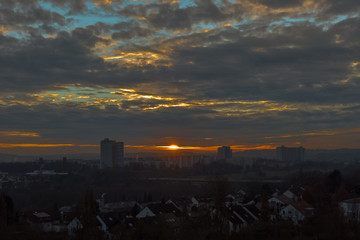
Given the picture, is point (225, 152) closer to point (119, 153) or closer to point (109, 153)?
point (119, 153)

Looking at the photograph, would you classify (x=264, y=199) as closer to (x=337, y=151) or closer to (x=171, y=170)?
(x=171, y=170)

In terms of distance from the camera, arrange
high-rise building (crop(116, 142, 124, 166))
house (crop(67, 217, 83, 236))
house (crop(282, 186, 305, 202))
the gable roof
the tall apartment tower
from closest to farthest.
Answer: house (crop(67, 217, 83, 236))
the gable roof
house (crop(282, 186, 305, 202))
the tall apartment tower
high-rise building (crop(116, 142, 124, 166))

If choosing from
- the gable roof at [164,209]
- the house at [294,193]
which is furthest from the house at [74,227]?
the house at [294,193]

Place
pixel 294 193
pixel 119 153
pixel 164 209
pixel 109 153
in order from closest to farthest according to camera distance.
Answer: pixel 164 209 → pixel 294 193 → pixel 109 153 → pixel 119 153

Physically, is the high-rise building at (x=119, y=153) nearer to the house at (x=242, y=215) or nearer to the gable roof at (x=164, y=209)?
the gable roof at (x=164, y=209)

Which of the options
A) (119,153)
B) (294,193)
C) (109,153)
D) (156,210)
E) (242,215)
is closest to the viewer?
(242,215)

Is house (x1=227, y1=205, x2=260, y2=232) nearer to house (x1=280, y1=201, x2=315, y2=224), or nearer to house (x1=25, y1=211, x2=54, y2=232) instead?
house (x1=280, y1=201, x2=315, y2=224)

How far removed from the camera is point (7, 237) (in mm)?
14945

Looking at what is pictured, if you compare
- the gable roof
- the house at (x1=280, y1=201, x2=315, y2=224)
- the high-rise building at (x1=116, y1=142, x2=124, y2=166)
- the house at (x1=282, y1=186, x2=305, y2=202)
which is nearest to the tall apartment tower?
the high-rise building at (x1=116, y1=142, x2=124, y2=166)

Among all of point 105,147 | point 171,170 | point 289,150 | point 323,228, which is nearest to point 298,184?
point 323,228

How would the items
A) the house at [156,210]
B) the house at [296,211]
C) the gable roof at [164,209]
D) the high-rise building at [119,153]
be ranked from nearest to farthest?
the house at [296,211]
the house at [156,210]
the gable roof at [164,209]
the high-rise building at [119,153]

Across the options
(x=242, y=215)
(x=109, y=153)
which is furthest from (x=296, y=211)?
(x=109, y=153)

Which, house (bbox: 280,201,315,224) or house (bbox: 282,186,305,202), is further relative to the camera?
house (bbox: 282,186,305,202)

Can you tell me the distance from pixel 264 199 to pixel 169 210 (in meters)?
10.4
